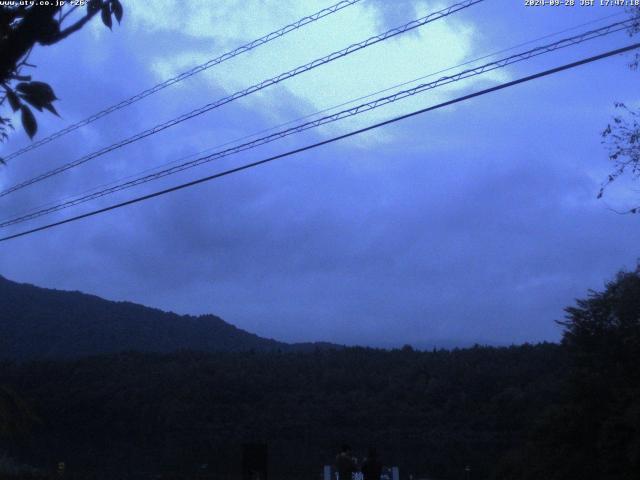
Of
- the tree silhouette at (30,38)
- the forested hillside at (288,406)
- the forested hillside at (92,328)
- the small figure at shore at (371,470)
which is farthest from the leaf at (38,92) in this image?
the forested hillside at (92,328)

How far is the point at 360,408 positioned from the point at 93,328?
49.6 meters

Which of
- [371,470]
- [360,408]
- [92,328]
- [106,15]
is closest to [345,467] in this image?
[371,470]

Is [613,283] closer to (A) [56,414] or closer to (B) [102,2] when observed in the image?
(B) [102,2]

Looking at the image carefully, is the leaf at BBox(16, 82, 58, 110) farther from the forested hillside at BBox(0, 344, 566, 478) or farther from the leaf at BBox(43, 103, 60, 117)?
the forested hillside at BBox(0, 344, 566, 478)

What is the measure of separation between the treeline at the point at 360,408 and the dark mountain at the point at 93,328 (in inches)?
963

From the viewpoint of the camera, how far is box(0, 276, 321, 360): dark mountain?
8394 cm

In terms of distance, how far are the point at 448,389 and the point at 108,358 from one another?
1013 inches

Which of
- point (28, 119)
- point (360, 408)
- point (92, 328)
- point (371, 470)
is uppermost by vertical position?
point (92, 328)

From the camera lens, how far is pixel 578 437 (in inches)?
838

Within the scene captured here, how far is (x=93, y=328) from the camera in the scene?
89250mm

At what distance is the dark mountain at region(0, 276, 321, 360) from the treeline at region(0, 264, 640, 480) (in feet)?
80.3

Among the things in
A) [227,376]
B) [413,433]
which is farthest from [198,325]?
[413,433]

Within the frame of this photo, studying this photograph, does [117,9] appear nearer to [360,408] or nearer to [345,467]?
[345,467]

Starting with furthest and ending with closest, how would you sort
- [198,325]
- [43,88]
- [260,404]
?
[198,325] < [260,404] < [43,88]
